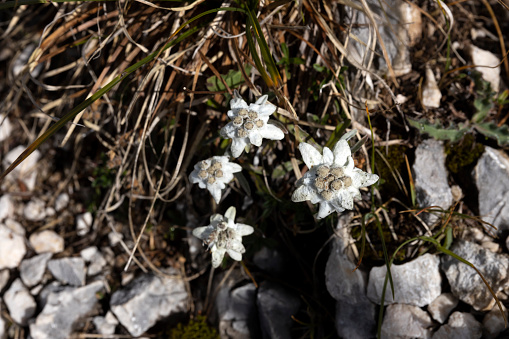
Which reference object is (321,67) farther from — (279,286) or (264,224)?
(279,286)

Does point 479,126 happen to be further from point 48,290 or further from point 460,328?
point 48,290

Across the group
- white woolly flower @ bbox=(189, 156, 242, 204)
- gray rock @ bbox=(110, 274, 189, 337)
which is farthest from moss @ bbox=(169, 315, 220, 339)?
white woolly flower @ bbox=(189, 156, 242, 204)

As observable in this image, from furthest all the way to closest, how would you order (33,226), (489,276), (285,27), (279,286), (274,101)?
(33,226) < (279,286) < (274,101) < (285,27) < (489,276)

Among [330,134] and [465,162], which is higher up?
[330,134]

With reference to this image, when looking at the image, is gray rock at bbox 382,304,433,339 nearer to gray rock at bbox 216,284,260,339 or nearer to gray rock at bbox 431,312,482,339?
gray rock at bbox 431,312,482,339

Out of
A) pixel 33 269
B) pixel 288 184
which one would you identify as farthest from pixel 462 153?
pixel 33 269

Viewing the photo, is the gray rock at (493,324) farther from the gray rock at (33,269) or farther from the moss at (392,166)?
the gray rock at (33,269)

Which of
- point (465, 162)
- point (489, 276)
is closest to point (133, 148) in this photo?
point (465, 162)
